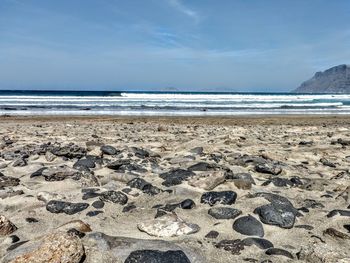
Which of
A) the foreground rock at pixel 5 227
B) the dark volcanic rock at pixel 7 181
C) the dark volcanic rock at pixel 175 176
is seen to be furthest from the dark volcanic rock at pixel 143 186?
the foreground rock at pixel 5 227

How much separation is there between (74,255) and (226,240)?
1.14m

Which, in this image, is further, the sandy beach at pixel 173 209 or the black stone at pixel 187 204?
the black stone at pixel 187 204

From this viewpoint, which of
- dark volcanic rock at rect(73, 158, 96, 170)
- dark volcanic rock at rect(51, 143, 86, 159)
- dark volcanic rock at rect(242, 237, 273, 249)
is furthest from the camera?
dark volcanic rock at rect(51, 143, 86, 159)

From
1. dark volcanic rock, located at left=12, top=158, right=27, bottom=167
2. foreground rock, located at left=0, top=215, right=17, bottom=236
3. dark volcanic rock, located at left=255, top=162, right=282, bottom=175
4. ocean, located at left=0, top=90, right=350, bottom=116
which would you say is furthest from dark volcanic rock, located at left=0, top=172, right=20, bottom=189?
ocean, located at left=0, top=90, right=350, bottom=116

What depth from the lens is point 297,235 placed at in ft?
9.41

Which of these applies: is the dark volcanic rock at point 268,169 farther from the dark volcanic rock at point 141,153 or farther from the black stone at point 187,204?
the dark volcanic rock at point 141,153

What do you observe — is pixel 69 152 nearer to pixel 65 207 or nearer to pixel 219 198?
pixel 65 207

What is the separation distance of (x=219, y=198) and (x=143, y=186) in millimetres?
887

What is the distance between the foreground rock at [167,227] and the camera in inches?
111

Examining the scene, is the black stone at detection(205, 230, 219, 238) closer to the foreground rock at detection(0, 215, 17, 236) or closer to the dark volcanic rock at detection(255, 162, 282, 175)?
the foreground rock at detection(0, 215, 17, 236)

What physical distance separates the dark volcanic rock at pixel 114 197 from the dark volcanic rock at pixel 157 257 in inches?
47.3

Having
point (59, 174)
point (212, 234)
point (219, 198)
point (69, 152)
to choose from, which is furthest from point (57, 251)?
point (69, 152)

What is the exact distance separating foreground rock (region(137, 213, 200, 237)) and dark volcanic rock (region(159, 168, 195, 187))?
3.78 feet

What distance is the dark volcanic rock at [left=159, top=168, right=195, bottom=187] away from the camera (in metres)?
4.18
